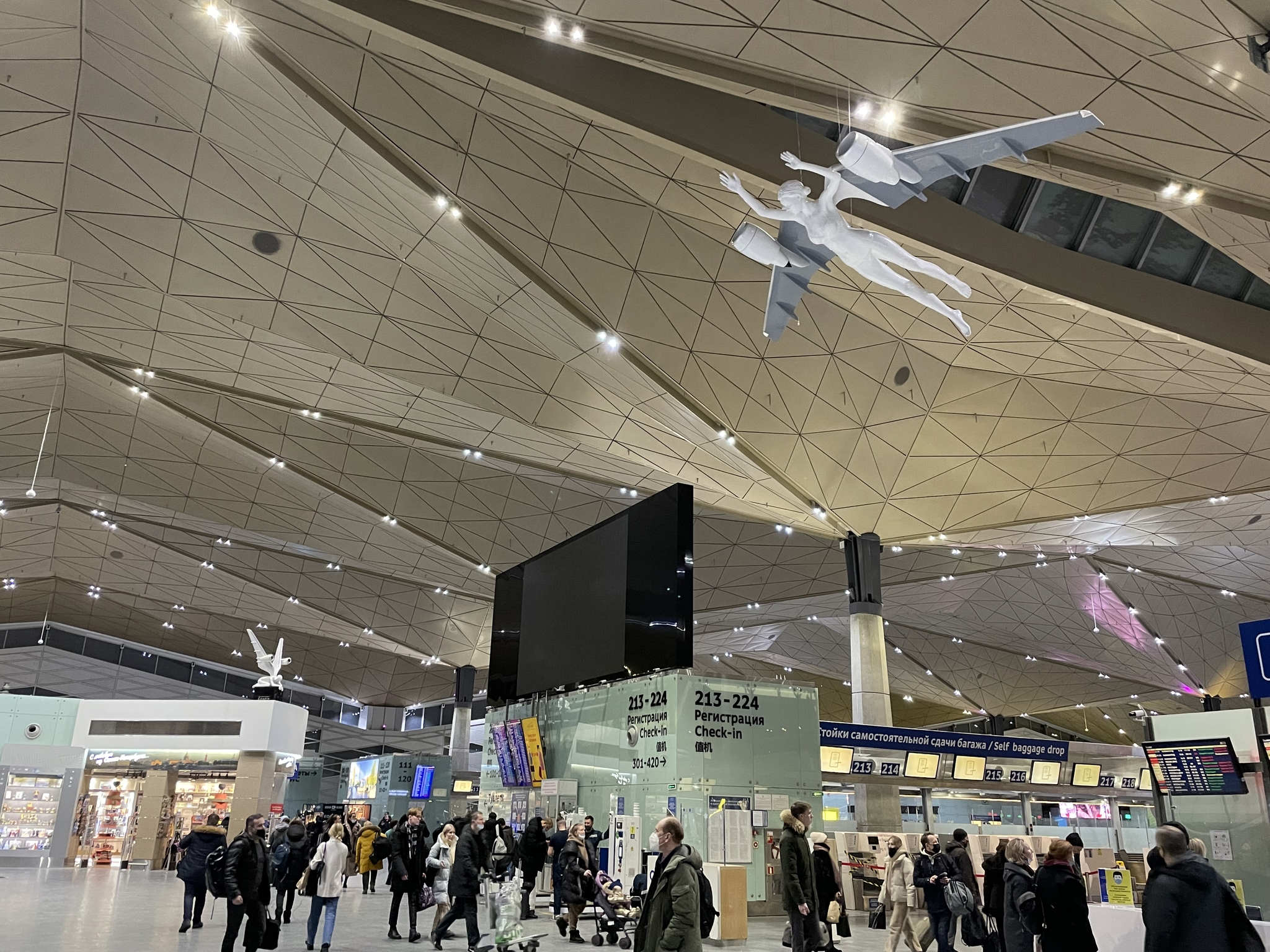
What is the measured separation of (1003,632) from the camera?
4256 cm

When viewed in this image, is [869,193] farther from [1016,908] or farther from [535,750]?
[535,750]

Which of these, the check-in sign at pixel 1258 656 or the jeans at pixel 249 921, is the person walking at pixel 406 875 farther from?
the check-in sign at pixel 1258 656

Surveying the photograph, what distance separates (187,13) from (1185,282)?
16.7 m

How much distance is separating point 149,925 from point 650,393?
42.5 ft

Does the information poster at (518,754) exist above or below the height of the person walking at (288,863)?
above

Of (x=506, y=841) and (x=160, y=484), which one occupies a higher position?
(x=160, y=484)

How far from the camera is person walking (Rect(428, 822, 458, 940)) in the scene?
12305 mm

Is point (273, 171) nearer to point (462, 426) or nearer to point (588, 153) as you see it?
point (588, 153)

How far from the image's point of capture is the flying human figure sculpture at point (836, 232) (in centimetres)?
930

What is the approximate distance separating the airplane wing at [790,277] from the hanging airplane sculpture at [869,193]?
0.01 m

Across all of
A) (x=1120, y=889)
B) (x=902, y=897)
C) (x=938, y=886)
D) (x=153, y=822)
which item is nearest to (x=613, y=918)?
(x=902, y=897)

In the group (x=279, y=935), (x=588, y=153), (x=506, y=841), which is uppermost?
(x=588, y=153)

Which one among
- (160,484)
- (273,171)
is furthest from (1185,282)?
(160,484)

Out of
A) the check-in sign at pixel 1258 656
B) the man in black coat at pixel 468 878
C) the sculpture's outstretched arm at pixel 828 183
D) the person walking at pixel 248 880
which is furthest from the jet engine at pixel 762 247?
the person walking at pixel 248 880
